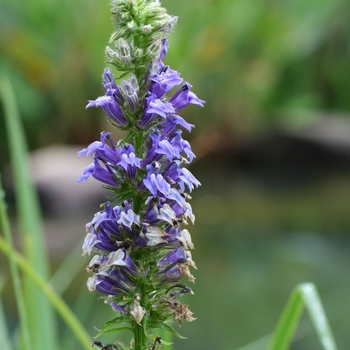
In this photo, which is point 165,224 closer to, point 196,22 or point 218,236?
point 218,236

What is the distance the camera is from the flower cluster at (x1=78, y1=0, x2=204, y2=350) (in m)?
1.14

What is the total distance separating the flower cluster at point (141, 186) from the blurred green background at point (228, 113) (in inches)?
267

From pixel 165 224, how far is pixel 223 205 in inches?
335

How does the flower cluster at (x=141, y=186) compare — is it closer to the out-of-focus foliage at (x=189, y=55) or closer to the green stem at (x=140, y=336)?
the green stem at (x=140, y=336)

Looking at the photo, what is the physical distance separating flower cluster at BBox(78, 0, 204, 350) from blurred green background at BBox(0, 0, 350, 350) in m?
6.79

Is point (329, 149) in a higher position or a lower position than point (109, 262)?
higher

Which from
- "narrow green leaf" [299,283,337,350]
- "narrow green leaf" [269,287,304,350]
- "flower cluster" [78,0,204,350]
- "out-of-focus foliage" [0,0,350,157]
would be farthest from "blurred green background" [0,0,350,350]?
"flower cluster" [78,0,204,350]

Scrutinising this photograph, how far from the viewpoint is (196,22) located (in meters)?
10.9

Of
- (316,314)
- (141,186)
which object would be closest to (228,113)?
(316,314)

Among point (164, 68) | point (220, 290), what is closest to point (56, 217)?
point (220, 290)

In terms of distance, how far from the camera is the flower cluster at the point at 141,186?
1.14 meters

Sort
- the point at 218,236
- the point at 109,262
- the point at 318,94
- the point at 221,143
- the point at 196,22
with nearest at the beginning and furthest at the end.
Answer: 1. the point at 109,262
2. the point at 218,236
3. the point at 196,22
4. the point at 221,143
5. the point at 318,94

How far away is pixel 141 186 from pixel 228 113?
11.4 metres

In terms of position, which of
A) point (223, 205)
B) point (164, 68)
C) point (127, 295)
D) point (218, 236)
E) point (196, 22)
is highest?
point (196, 22)
